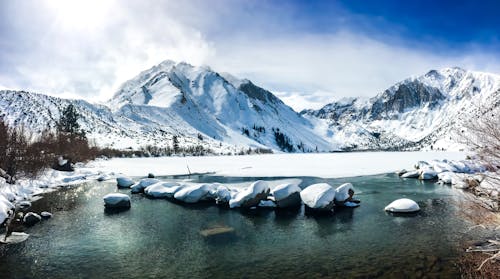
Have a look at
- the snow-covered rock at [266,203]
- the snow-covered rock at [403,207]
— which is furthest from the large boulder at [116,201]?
the snow-covered rock at [403,207]

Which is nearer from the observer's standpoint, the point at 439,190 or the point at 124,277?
the point at 124,277

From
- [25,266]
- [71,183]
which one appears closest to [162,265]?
[25,266]

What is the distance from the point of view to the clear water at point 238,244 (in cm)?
1897

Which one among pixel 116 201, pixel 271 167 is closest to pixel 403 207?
pixel 116 201

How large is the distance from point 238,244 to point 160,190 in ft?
70.4

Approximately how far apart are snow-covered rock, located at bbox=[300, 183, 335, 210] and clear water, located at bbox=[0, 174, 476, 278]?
1184mm

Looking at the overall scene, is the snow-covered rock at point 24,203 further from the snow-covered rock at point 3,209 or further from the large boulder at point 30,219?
the large boulder at point 30,219

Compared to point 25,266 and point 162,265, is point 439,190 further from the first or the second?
point 25,266

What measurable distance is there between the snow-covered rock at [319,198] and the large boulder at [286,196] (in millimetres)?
1023

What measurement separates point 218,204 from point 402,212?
17.8m

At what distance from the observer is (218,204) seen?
37250mm

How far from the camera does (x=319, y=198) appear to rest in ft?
107

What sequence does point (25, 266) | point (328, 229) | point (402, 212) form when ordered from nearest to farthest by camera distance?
point (25, 266) → point (328, 229) → point (402, 212)

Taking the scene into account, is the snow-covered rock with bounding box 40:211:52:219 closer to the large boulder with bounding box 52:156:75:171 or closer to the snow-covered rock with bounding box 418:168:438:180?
the large boulder with bounding box 52:156:75:171
